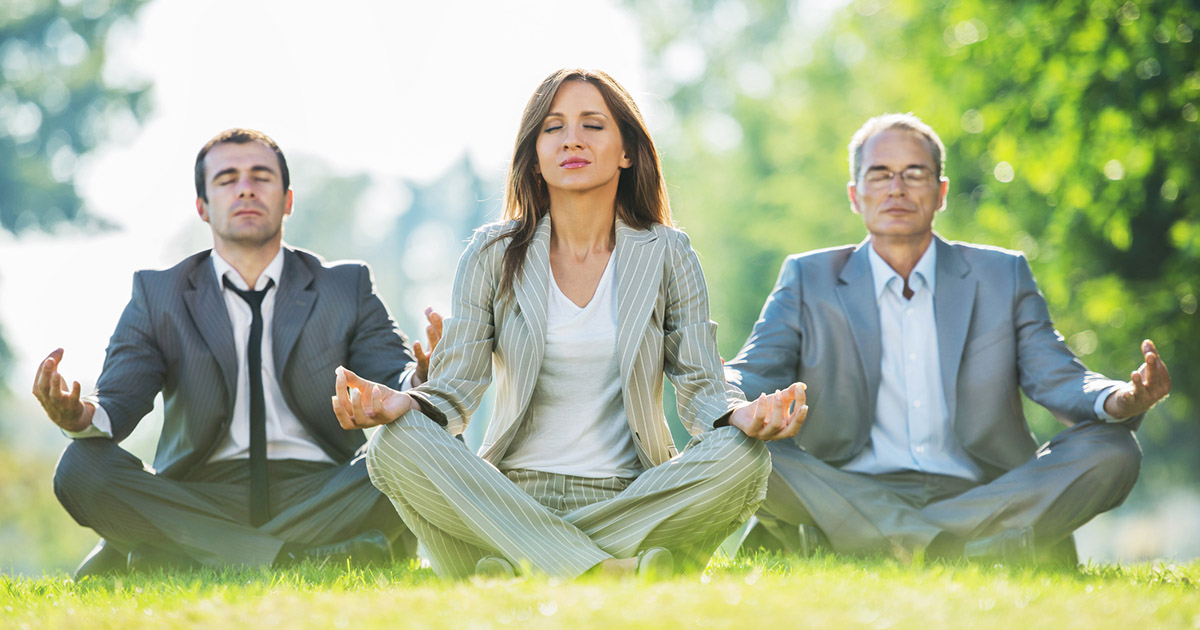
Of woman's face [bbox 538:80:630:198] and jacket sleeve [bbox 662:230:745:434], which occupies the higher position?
woman's face [bbox 538:80:630:198]

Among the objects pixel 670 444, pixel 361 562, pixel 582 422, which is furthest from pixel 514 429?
pixel 361 562

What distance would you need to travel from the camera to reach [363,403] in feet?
13.7

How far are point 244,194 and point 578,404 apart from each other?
8.37ft

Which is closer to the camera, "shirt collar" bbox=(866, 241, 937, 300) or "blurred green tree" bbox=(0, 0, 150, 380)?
"shirt collar" bbox=(866, 241, 937, 300)

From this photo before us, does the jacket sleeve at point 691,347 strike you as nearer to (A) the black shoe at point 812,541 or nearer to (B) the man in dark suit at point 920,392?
(B) the man in dark suit at point 920,392

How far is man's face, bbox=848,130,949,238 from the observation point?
6.52 metres

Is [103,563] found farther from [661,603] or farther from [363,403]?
[661,603]

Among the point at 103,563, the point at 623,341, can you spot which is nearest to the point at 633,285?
the point at 623,341

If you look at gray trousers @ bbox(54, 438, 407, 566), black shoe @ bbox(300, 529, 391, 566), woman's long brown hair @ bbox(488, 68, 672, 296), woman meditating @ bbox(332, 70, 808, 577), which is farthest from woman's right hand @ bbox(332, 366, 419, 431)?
gray trousers @ bbox(54, 438, 407, 566)

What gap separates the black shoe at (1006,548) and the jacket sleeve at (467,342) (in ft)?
7.64

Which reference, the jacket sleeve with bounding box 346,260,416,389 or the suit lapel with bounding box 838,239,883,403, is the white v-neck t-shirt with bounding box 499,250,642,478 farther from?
the suit lapel with bounding box 838,239,883,403

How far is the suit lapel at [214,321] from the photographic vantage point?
621 cm

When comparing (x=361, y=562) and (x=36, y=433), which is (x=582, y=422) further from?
(x=36, y=433)

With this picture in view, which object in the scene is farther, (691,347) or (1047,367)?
(1047,367)
